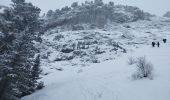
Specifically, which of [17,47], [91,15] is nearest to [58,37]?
[91,15]

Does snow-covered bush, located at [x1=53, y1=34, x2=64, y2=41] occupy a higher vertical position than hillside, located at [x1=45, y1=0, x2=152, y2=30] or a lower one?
lower

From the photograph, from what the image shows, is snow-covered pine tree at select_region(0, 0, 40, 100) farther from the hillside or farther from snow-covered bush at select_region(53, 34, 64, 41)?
the hillside

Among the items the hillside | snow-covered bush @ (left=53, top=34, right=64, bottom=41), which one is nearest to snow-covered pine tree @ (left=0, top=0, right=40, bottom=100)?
snow-covered bush @ (left=53, top=34, right=64, bottom=41)

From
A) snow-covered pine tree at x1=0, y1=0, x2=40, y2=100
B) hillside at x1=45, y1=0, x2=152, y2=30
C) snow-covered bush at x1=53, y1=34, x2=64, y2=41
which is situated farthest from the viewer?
hillside at x1=45, y1=0, x2=152, y2=30

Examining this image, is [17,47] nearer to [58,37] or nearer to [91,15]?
[58,37]

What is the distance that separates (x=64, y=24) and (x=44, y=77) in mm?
56573

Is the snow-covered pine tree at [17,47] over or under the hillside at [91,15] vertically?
under

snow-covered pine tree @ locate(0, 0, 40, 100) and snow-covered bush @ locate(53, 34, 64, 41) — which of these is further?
snow-covered bush @ locate(53, 34, 64, 41)

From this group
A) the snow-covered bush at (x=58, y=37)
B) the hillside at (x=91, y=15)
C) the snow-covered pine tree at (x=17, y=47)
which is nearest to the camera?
the snow-covered pine tree at (x=17, y=47)

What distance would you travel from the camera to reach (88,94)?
17.2m

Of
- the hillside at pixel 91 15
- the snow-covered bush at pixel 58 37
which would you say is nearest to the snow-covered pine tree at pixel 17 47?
the snow-covered bush at pixel 58 37

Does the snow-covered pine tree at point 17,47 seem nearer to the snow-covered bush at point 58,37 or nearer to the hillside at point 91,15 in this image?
the snow-covered bush at point 58,37

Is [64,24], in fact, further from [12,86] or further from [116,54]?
[12,86]

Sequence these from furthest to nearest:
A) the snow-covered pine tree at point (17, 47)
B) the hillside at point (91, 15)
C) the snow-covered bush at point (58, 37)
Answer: the hillside at point (91, 15) < the snow-covered bush at point (58, 37) < the snow-covered pine tree at point (17, 47)
